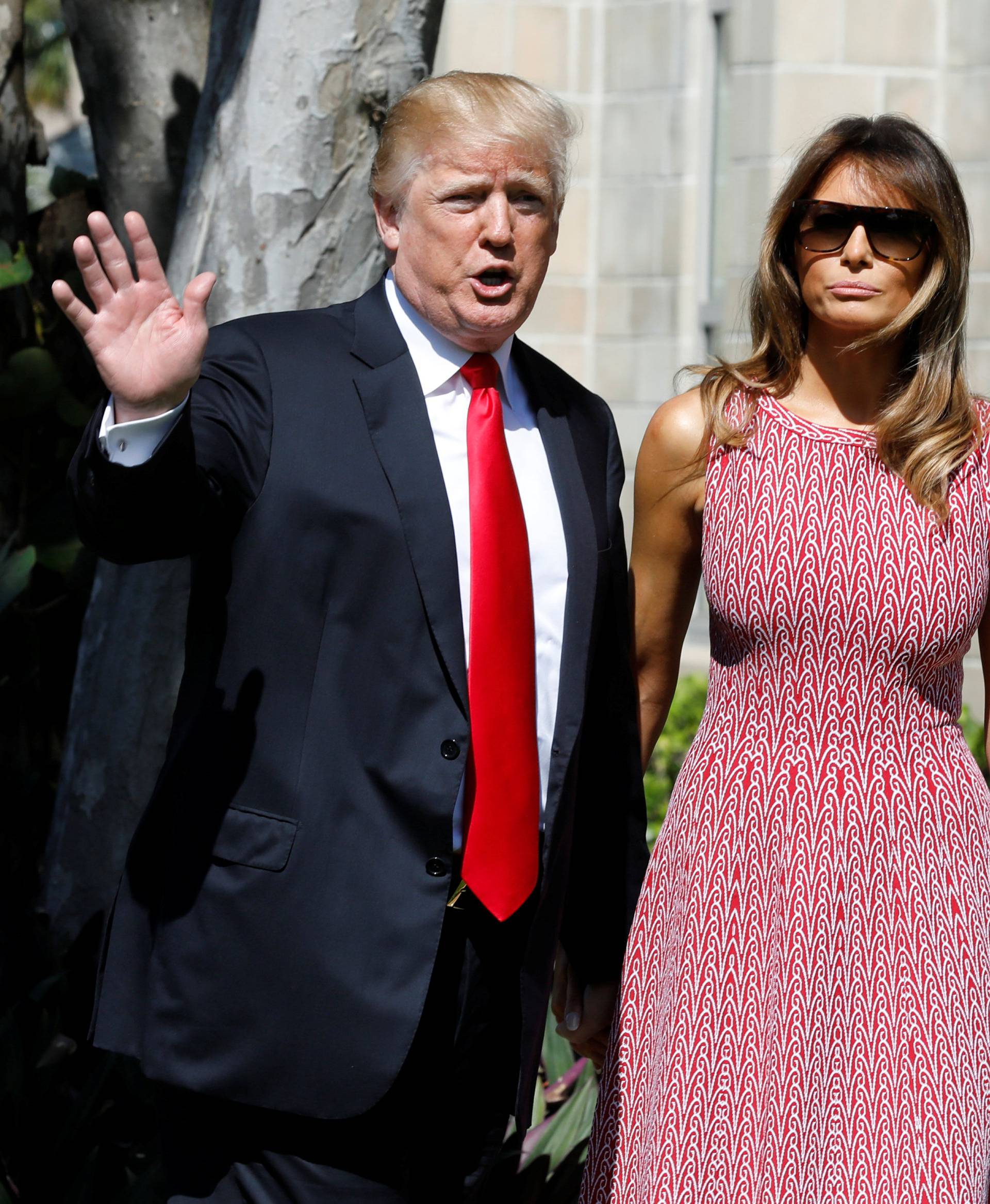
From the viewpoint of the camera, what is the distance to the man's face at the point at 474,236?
2.42 metres

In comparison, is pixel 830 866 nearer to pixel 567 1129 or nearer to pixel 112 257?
pixel 567 1129

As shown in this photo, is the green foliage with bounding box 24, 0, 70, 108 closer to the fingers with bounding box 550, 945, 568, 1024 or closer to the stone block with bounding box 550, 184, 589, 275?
the stone block with bounding box 550, 184, 589, 275

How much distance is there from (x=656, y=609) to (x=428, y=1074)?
2.98 ft

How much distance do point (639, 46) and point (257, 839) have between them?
638 cm

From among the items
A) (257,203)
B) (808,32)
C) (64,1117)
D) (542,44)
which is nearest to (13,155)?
(257,203)

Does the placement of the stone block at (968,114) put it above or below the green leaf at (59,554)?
above

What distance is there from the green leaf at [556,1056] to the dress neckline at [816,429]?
6.37 ft

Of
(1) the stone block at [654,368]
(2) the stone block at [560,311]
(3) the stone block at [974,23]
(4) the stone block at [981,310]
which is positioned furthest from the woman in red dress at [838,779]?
(2) the stone block at [560,311]

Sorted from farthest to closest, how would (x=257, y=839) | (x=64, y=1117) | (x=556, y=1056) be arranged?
(x=556, y=1056), (x=64, y=1117), (x=257, y=839)

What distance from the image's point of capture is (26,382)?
14.8ft

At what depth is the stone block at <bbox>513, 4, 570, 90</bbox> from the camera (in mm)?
7859

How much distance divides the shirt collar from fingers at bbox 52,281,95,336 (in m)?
0.57

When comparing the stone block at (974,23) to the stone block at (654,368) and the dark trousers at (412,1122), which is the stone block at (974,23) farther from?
the dark trousers at (412,1122)

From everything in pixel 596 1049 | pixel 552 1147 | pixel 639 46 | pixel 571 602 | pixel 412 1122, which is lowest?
pixel 552 1147
